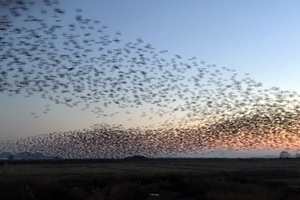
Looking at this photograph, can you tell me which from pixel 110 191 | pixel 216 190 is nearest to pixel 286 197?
pixel 216 190

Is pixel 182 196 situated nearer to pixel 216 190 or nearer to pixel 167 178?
pixel 216 190

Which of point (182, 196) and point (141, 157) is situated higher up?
point (182, 196)

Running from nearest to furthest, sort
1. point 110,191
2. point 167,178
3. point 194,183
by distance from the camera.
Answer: point 110,191 → point 194,183 → point 167,178

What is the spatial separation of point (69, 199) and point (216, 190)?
1130cm

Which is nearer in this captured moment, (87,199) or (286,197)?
(87,199)

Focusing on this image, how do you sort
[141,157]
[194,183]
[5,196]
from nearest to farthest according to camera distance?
1. [5,196]
2. [194,183]
3. [141,157]

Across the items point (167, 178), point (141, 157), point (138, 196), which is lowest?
point (141, 157)

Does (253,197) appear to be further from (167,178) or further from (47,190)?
(167,178)

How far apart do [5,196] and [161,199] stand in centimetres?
1041

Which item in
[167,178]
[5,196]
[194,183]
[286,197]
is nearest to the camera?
[5,196]

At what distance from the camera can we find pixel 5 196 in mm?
28797

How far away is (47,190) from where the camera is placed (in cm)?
3569

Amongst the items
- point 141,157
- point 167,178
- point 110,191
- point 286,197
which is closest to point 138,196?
point 110,191

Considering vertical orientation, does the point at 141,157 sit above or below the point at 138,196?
below
